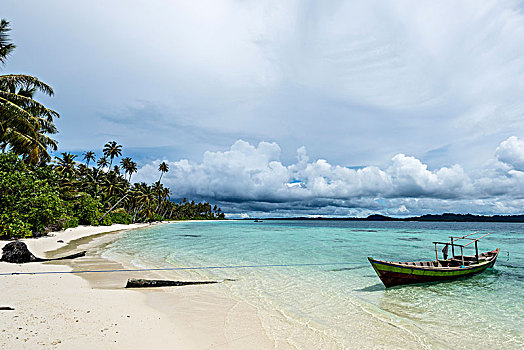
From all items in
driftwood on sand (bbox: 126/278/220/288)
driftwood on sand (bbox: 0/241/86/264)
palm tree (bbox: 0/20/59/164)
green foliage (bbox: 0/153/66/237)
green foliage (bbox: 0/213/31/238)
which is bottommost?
driftwood on sand (bbox: 126/278/220/288)

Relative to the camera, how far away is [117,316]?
6.83m

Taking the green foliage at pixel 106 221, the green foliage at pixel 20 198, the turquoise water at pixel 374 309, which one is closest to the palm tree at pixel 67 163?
the green foliage at pixel 106 221

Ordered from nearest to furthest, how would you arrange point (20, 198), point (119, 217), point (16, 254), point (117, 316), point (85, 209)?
point (117, 316) → point (16, 254) → point (20, 198) → point (85, 209) → point (119, 217)

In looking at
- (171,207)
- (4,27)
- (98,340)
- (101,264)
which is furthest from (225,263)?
(171,207)

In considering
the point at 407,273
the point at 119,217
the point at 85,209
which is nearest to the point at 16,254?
the point at 407,273

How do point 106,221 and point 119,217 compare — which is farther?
point 119,217

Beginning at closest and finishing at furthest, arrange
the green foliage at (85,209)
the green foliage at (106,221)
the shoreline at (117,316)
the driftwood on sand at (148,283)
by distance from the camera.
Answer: the shoreline at (117,316)
the driftwood on sand at (148,283)
the green foliage at (85,209)
the green foliage at (106,221)

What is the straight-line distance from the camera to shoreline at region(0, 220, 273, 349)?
5504mm

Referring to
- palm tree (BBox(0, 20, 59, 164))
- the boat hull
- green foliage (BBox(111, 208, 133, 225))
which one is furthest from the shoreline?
green foliage (BBox(111, 208, 133, 225))

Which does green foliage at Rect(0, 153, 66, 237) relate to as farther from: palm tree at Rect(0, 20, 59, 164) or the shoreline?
the shoreline

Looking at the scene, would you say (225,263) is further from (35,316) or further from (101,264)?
(35,316)

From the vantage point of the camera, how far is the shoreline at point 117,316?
217 inches

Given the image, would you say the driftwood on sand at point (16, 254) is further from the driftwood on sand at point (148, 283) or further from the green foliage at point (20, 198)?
the green foliage at point (20, 198)

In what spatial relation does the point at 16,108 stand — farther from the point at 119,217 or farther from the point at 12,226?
the point at 119,217
